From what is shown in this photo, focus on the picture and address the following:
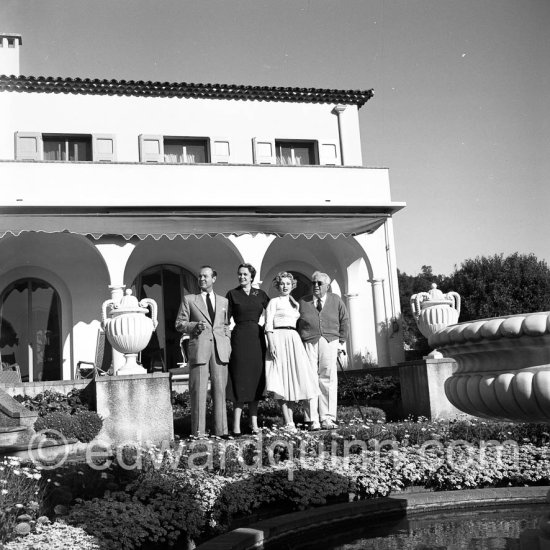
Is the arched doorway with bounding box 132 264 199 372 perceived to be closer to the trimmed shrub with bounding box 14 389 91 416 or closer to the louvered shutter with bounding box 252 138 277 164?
the louvered shutter with bounding box 252 138 277 164

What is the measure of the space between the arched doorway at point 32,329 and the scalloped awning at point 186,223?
2.97m

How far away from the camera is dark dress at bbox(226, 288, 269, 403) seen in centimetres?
777

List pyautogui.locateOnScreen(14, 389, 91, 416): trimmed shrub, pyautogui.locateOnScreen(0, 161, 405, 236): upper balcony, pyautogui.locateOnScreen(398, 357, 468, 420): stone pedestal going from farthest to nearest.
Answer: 1. pyautogui.locateOnScreen(0, 161, 405, 236): upper balcony
2. pyautogui.locateOnScreen(398, 357, 468, 420): stone pedestal
3. pyautogui.locateOnScreen(14, 389, 91, 416): trimmed shrub

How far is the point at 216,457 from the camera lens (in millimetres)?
5426

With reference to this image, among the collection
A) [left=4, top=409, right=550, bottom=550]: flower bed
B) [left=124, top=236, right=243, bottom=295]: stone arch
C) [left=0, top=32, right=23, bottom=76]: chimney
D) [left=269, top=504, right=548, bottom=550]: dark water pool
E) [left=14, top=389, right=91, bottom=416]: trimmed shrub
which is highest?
[left=0, top=32, right=23, bottom=76]: chimney

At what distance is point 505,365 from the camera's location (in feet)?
9.77

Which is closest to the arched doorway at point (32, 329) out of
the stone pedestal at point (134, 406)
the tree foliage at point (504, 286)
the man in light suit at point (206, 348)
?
the stone pedestal at point (134, 406)

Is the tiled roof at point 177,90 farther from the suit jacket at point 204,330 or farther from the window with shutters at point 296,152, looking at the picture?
the suit jacket at point 204,330

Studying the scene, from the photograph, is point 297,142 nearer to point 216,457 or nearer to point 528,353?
point 216,457

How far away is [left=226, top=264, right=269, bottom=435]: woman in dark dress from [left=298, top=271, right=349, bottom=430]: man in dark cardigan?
574 millimetres

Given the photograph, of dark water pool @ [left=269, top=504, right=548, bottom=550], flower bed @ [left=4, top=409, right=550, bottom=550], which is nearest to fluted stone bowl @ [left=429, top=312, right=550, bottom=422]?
dark water pool @ [left=269, top=504, right=548, bottom=550]

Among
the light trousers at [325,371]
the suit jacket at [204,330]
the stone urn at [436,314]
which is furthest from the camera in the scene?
the stone urn at [436,314]

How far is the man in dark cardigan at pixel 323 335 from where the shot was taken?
27.3ft

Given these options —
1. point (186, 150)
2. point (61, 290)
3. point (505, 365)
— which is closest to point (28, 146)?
point (61, 290)
